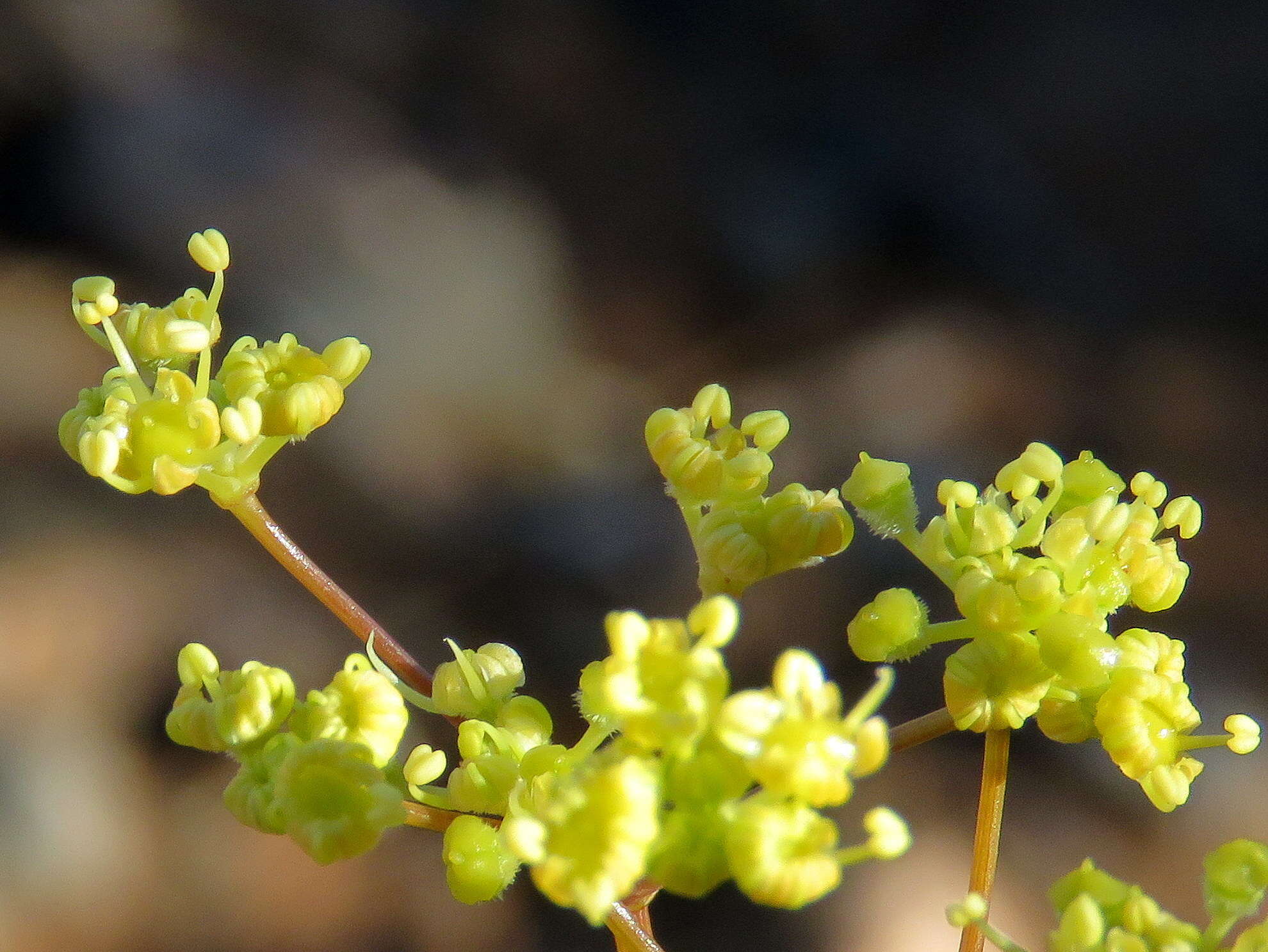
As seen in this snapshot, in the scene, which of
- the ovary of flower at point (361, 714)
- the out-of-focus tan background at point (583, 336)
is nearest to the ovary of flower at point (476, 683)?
the ovary of flower at point (361, 714)

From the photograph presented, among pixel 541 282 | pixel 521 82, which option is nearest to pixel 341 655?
pixel 541 282

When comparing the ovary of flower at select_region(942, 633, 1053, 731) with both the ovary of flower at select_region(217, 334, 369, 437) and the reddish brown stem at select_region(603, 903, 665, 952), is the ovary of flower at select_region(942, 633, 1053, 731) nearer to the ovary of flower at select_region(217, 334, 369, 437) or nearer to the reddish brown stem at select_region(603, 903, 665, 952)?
the reddish brown stem at select_region(603, 903, 665, 952)

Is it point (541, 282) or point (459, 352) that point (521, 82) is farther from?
point (459, 352)

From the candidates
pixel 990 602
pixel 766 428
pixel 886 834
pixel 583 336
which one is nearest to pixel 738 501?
pixel 766 428

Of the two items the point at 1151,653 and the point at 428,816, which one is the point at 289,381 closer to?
the point at 428,816

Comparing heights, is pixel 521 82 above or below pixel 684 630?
below

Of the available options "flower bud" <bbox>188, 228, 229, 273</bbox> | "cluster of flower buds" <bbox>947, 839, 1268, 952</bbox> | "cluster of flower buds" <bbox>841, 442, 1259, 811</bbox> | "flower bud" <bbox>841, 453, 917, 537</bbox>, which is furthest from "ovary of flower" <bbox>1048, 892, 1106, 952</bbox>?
"flower bud" <bbox>188, 228, 229, 273</bbox>
